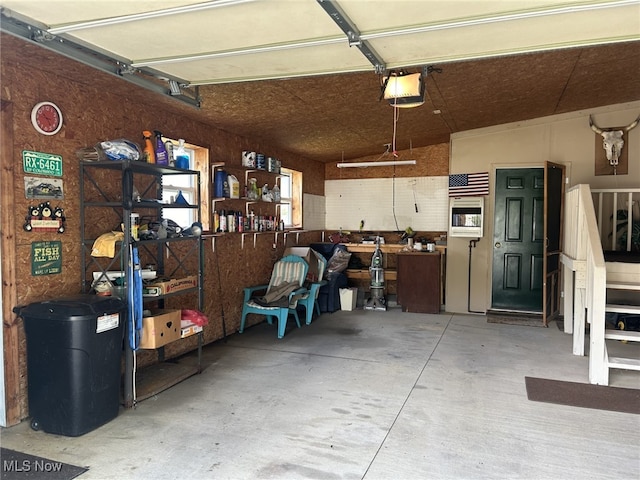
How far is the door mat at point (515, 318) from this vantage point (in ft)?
19.7

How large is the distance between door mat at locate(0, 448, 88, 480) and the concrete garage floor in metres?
0.06

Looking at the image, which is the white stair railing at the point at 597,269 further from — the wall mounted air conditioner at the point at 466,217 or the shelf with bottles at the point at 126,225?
the shelf with bottles at the point at 126,225

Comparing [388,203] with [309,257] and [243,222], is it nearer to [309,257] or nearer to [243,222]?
[309,257]

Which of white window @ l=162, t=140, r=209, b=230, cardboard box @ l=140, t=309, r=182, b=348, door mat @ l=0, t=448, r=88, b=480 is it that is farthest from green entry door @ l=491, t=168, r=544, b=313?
door mat @ l=0, t=448, r=88, b=480

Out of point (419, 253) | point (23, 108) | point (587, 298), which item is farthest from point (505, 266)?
point (23, 108)

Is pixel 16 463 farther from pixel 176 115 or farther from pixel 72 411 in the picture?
pixel 176 115

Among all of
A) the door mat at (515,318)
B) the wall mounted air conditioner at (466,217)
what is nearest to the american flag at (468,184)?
the wall mounted air conditioner at (466,217)

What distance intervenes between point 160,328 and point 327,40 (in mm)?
2375

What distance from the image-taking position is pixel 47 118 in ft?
10.3

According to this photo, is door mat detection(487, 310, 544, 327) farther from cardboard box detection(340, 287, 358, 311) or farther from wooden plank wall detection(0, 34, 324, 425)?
wooden plank wall detection(0, 34, 324, 425)

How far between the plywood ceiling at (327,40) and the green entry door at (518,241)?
2230 millimetres

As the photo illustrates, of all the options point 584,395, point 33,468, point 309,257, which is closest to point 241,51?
point 33,468

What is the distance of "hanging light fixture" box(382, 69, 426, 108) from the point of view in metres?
3.56

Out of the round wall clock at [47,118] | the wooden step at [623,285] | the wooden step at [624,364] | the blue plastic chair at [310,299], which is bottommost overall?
the wooden step at [624,364]
